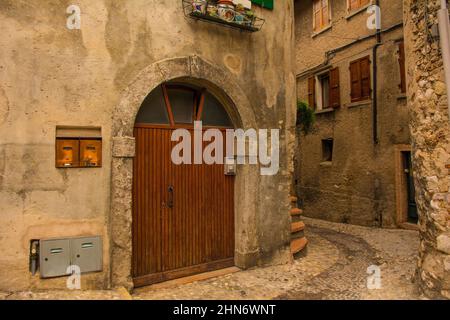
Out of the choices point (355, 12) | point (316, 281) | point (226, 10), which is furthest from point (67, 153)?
point (355, 12)

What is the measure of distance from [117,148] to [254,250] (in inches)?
96.3

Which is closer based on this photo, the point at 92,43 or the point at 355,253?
the point at 92,43

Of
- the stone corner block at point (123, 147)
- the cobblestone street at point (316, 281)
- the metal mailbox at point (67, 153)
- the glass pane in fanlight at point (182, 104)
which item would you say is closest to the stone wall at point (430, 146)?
the cobblestone street at point (316, 281)

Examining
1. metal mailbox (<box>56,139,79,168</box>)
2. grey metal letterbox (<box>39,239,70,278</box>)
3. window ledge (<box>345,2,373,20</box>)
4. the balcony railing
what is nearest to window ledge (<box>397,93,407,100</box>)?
window ledge (<box>345,2,373,20</box>)

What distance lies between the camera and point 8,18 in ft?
11.6

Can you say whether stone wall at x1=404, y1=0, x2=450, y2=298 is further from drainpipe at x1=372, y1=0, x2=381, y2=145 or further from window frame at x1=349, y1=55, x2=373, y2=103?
Answer: window frame at x1=349, y1=55, x2=373, y2=103

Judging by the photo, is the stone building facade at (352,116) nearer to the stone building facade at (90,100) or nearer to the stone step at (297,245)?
the stone step at (297,245)

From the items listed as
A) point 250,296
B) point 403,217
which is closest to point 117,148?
point 250,296

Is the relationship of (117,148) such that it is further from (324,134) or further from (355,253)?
(324,134)

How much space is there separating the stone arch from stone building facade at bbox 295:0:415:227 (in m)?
5.44

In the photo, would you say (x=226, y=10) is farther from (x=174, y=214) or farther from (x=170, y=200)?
(x=174, y=214)

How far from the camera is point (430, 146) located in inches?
153

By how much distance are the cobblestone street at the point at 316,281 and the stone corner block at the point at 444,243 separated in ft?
2.18

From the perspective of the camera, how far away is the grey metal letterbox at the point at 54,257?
362 centimetres
